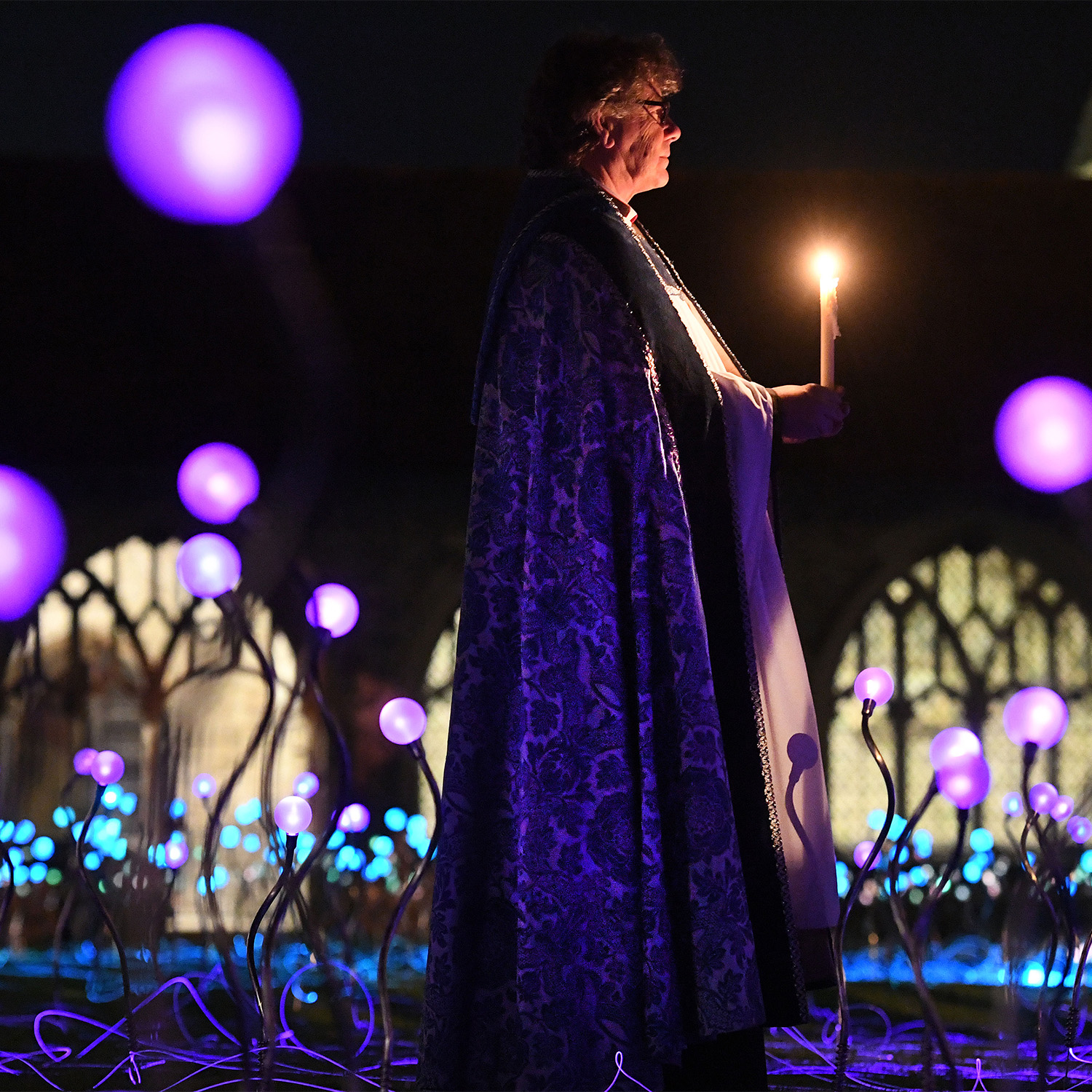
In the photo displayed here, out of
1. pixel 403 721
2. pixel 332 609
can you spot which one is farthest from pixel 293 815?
pixel 332 609

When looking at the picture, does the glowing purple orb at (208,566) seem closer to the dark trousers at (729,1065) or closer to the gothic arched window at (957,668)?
the dark trousers at (729,1065)

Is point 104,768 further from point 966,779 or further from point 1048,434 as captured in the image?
point 1048,434

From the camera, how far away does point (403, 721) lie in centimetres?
216

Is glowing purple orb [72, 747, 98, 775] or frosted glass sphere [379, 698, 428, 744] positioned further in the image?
glowing purple orb [72, 747, 98, 775]

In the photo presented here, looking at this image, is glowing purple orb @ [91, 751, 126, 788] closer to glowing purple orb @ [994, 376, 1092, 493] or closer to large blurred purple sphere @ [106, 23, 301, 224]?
large blurred purple sphere @ [106, 23, 301, 224]

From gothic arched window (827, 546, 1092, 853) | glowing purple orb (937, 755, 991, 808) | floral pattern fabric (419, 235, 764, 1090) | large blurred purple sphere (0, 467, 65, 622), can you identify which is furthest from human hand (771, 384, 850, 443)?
large blurred purple sphere (0, 467, 65, 622)

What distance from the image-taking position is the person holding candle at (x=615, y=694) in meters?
1.57

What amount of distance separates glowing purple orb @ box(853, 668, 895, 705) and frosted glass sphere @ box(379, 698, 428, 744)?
0.78 metres

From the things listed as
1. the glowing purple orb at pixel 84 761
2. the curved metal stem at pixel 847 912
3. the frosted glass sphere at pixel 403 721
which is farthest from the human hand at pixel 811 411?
the glowing purple orb at pixel 84 761

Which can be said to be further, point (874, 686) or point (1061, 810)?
point (1061, 810)

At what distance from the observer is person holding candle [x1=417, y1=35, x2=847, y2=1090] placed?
157cm

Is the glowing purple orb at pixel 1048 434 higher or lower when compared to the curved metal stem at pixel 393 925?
higher

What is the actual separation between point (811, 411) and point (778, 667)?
0.41 metres

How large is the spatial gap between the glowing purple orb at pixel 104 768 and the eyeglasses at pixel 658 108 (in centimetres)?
171
